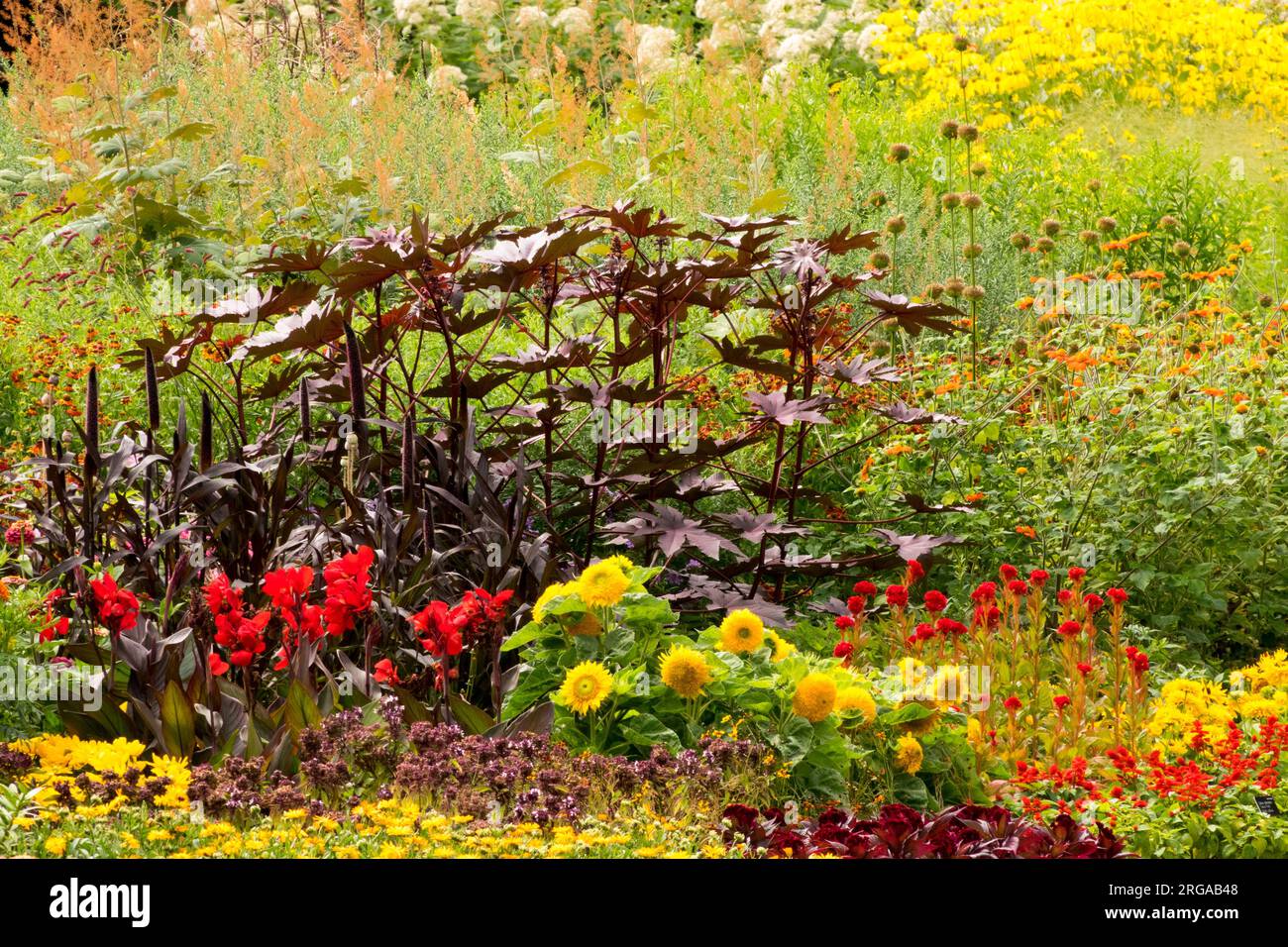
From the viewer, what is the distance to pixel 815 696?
325 cm

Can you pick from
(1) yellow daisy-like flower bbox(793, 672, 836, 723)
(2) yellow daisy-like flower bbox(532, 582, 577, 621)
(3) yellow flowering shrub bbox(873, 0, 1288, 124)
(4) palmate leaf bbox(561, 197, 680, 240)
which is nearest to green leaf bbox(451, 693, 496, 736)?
(2) yellow daisy-like flower bbox(532, 582, 577, 621)

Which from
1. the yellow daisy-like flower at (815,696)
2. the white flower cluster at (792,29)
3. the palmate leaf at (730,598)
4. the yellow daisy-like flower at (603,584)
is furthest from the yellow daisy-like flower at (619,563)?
the white flower cluster at (792,29)

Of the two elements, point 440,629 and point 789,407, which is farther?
point 789,407

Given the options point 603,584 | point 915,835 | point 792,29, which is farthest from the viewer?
point 792,29

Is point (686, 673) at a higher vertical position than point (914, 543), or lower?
higher

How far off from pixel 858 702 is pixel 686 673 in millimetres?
420

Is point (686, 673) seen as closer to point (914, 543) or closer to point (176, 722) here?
point (176, 722)

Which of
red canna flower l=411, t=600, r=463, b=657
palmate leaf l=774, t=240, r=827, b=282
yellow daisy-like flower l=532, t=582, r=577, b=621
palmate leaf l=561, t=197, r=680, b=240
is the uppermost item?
palmate leaf l=561, t=197, r=680, b=240

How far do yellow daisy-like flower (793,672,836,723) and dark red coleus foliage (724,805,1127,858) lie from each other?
23 centimetres

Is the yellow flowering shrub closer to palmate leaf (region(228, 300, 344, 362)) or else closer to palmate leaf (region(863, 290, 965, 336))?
palmate leaf (region(863, 290, 965, 336))

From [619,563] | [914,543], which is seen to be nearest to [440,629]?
[619,563]

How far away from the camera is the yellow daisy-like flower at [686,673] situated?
3.25m

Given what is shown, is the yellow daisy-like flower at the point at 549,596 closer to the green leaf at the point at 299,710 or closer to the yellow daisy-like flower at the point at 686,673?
the yellow daisy-like flower at the point at 686,673

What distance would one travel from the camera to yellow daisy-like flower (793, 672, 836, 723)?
10.6 ft
